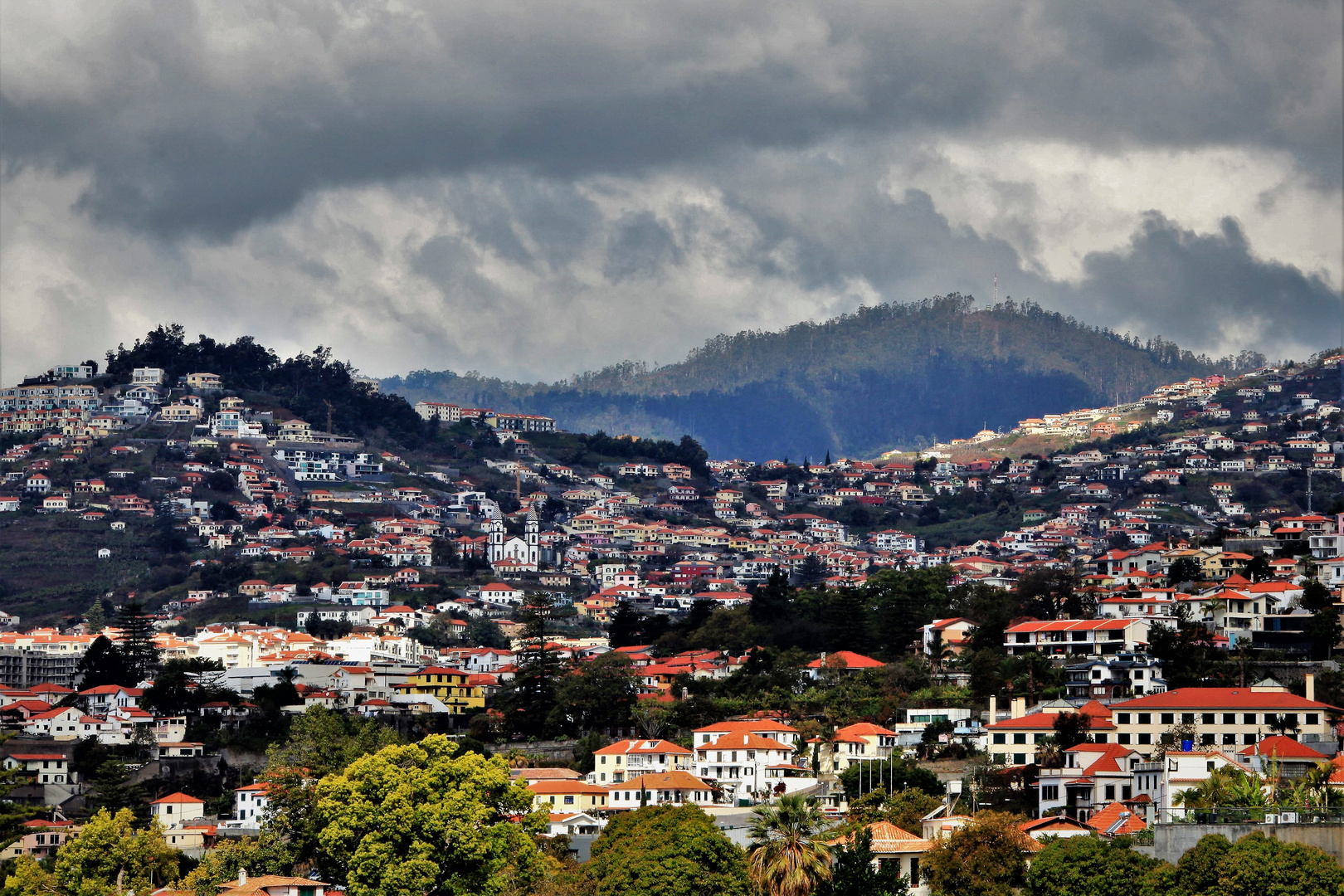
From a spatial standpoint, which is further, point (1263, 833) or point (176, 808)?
point (176, 808)

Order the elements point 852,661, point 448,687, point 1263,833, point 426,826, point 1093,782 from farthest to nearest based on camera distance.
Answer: point 448,687 < point 852,661 < point 1093,782 < point 426,826 < point 1263,833

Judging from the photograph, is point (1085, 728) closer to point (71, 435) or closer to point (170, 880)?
point (170, 880)

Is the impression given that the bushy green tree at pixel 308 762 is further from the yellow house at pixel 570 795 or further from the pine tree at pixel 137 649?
the pine tree at pixel 137 649

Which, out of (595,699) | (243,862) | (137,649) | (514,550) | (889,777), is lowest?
(243,862)

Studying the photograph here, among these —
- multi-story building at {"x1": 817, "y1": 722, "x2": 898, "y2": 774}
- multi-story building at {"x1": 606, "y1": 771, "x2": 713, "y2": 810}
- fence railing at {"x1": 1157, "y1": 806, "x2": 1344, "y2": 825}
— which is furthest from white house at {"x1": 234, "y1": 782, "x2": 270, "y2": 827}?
fence railing at {"x1": 1157, "y1": 806, "x2": 1344, "y2": 825}

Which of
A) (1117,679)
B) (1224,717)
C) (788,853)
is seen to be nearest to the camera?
(788,853)

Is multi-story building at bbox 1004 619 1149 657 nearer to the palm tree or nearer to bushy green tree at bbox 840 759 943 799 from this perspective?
bushy green tree at bbox 840 759 943 799

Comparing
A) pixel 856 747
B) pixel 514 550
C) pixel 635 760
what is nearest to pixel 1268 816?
pixel 856 747

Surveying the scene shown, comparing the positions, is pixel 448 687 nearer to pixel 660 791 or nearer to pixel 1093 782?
pixel 660 791

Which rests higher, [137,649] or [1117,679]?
[137,649]
